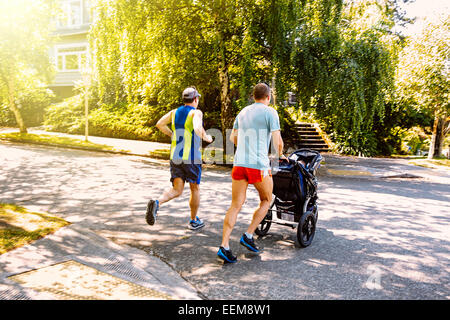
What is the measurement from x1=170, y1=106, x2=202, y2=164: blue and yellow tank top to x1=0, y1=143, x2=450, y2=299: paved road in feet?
3.82

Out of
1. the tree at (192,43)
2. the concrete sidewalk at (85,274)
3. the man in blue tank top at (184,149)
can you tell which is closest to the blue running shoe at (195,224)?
the man in blue tank top at (184,149)

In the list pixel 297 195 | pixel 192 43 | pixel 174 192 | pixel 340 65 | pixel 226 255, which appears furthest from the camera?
pixel 192 43

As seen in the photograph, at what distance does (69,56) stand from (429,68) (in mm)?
27371

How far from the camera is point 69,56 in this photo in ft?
102

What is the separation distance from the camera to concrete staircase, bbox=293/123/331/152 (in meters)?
17.9

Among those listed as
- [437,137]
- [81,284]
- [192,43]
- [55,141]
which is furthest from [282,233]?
[437,137]

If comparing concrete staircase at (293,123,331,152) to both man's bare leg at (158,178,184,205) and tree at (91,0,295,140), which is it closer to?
tree at (91,0,295,140)

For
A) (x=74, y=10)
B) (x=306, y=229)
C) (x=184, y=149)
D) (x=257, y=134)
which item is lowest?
(x=306, y=229)

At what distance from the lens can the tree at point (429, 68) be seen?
47.7ft

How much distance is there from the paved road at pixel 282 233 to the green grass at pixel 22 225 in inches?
16.8

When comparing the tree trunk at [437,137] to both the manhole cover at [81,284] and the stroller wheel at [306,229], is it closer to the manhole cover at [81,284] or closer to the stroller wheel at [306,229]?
the stroller wheel at [306,229]

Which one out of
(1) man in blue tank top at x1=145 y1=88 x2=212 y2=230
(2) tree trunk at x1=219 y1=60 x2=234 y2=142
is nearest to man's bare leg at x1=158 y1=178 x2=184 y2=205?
(1) man in blue tank top at x1=145 y1=88 x2=212 y2=230

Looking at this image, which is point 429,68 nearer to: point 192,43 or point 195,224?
point 192,43

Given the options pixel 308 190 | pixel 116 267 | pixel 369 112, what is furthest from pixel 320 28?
pixel 116 267
